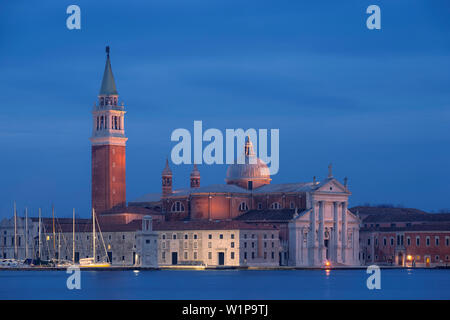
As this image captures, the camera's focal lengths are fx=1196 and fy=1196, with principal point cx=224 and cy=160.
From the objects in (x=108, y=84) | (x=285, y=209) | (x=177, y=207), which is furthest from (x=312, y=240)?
(x=108, y=84)

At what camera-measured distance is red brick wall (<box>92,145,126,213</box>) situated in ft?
304

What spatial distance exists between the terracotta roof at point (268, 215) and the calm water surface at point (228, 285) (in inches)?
287

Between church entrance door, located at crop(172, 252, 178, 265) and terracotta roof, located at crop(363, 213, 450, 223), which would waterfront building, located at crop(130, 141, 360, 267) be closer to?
church entrance door, located at crop(172, 252, 178, 265)

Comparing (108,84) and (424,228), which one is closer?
(424,228)

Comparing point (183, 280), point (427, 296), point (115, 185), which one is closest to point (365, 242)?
point (115, 185)

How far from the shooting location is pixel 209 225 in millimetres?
83750

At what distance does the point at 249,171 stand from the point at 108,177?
1097 centimetres

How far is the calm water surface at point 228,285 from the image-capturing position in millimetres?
54312

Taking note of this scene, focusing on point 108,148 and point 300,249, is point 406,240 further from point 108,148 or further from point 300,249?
point 108,148

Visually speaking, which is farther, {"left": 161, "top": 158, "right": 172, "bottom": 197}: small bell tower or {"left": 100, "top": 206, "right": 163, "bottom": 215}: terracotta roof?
{"left": 161, "top": 158, "right": 172, "bottom": 197}: small bell tower

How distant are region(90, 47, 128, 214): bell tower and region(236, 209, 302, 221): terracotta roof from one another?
10449 millimetres

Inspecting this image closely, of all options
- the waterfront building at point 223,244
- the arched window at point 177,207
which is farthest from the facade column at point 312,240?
the arched window at point 177,207

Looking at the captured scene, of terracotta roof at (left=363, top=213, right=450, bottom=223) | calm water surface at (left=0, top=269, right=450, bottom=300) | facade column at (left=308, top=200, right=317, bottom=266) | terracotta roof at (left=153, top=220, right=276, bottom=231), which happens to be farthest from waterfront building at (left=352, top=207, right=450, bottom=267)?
terracotta roof at (left=153, top=220, right=276, bottom=231)

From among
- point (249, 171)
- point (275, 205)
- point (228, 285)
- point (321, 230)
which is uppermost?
point (249, 171)
